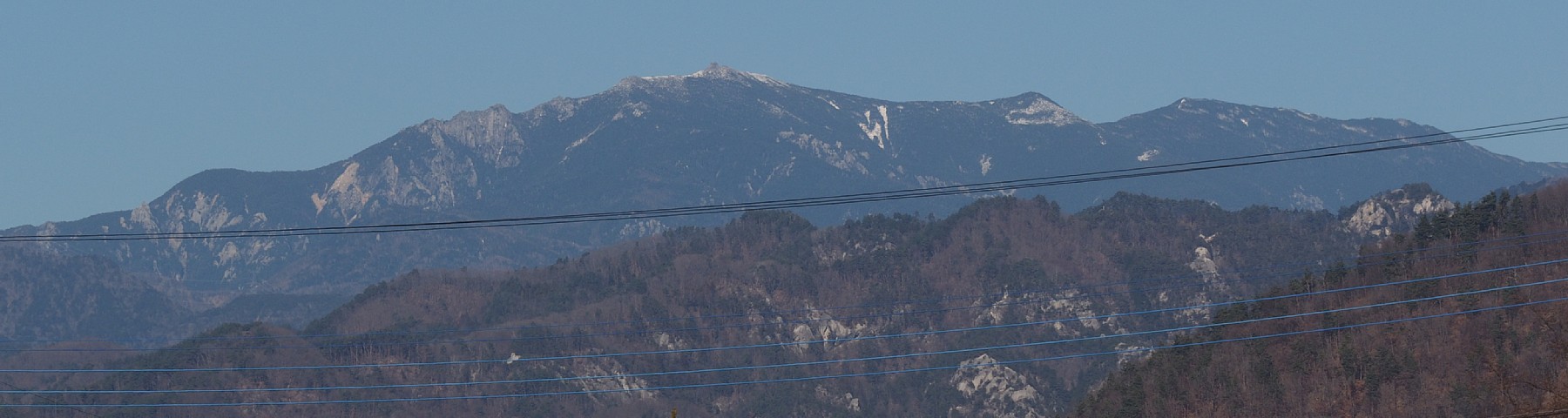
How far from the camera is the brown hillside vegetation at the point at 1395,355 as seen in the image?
169500 millimetres

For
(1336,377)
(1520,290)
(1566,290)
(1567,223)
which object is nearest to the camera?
(1566,290)

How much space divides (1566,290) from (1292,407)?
33.4 m

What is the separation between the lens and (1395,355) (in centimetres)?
18338

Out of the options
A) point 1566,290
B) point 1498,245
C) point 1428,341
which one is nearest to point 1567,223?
point 1498,245

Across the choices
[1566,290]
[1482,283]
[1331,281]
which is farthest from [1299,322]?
[1566,290]

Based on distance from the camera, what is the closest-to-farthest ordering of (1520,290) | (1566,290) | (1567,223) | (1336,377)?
1. (1566,290)
2. (1520,290)
3. (1336,377)
4. (1567,223)

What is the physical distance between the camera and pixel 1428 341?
182625 millimetres

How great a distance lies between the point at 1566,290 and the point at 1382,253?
38.0m

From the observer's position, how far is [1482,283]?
179750mm

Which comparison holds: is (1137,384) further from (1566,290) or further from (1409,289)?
(1566,290)

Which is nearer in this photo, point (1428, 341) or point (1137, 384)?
point (1428, 341)

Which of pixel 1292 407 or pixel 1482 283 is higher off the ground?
pixel 1482 283

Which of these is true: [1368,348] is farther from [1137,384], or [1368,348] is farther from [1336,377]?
[1137,384]

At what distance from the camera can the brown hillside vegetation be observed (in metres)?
170
